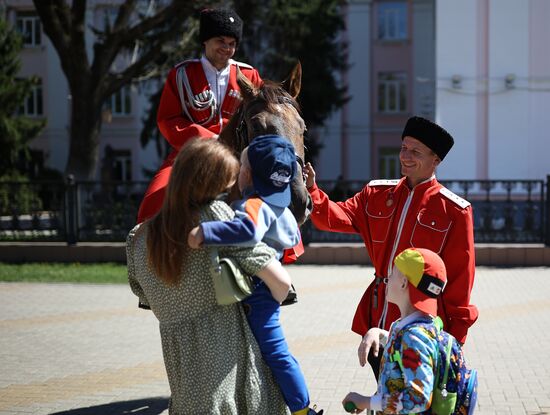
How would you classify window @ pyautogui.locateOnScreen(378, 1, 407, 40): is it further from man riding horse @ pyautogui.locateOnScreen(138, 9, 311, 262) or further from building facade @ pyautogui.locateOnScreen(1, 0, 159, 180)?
man riding horse @ pyautogui.locateOnScreen(138, 9, 311, 262)

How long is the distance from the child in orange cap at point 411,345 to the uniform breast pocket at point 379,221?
901 millimetres

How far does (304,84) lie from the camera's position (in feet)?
90.5

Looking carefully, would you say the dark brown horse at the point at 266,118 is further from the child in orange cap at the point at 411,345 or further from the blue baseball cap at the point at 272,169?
the child in orange cap at the point at 411,345

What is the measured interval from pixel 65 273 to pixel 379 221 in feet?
31.4

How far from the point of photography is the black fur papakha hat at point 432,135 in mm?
3742

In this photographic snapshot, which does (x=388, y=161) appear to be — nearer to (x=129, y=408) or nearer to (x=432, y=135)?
(x=129, y=408)

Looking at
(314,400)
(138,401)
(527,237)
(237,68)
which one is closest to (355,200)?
(237,68)

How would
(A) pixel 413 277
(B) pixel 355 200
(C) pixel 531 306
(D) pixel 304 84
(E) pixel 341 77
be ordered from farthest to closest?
(E) pixel 341 77 → (D) pixel 304 84 → (C) pixel 531 306 → (B) pixel 355 200 → (A) pixel 413 277

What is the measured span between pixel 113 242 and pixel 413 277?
11.9 metres

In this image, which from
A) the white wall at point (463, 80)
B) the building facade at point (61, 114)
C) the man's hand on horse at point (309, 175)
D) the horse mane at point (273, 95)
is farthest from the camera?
the building facade at point (61, 114)

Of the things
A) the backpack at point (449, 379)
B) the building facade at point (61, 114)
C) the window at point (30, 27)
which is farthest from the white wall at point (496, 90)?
the window at point (30, 27)

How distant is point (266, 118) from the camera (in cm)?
399

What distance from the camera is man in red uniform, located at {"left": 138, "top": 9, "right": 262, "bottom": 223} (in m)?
4.57

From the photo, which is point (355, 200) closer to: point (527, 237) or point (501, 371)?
point (501, 371)
